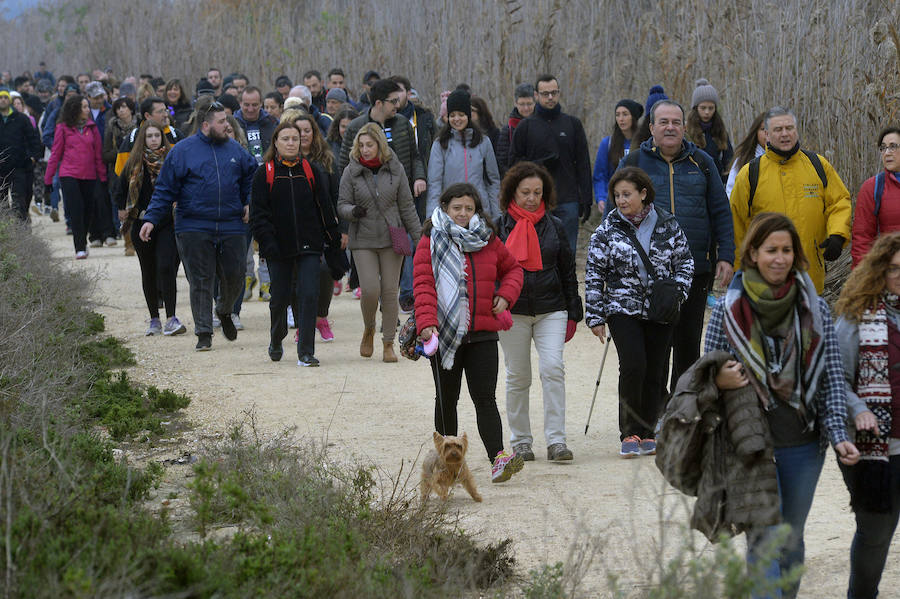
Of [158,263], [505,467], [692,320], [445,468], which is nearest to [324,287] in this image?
[158,263]

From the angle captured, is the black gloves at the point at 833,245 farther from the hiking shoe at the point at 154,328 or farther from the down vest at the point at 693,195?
the hiking shoe at the point at 154,328

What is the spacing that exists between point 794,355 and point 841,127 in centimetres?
713

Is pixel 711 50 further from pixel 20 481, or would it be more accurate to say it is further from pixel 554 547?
pixel 20 481

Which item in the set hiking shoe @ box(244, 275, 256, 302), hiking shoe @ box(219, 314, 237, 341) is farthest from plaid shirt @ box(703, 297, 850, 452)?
hiking shoe @ box(244, 275, 256, 302)

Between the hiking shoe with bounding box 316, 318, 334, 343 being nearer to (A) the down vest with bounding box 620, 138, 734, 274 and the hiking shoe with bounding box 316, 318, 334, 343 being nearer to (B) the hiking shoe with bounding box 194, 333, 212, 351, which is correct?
(B) the hiking shoe with bounding box 194, 333, 212, 351

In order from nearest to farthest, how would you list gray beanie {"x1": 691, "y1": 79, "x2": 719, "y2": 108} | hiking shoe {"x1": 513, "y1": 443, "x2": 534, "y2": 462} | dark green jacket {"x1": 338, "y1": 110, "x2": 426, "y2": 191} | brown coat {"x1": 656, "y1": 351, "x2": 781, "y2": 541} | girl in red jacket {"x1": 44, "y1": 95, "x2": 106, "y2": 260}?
1. brown coat {"x1": 656, "y1": 351, "x2": 781, "y2": 541}
2. hiking shoe {"x1": 513, "y1": 443, "x2": 534, "y2": 462}
3. gray beanie {"x1": 691, "y1": 79, "x2": 719, "y2": 108}
4. dark green jacket {"x1": 338, "y1": 110, "x2": 426, "y2": 191}
5. girl in red jacket {"x1": 44, "y1": 95, "x2": 106, "y2": 260}

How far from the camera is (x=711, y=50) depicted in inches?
544

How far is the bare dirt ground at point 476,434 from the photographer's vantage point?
231 inches

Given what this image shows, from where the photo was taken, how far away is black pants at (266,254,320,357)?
10852 mm

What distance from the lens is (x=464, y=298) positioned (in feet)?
23.6

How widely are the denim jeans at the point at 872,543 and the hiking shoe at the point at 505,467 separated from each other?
2.48 meters

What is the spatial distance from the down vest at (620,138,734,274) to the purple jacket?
10.9 metres

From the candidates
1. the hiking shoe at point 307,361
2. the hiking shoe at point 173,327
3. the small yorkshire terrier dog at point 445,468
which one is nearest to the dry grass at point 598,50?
the hiking shoe at point 307,361

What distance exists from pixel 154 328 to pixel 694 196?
6.27 meters
